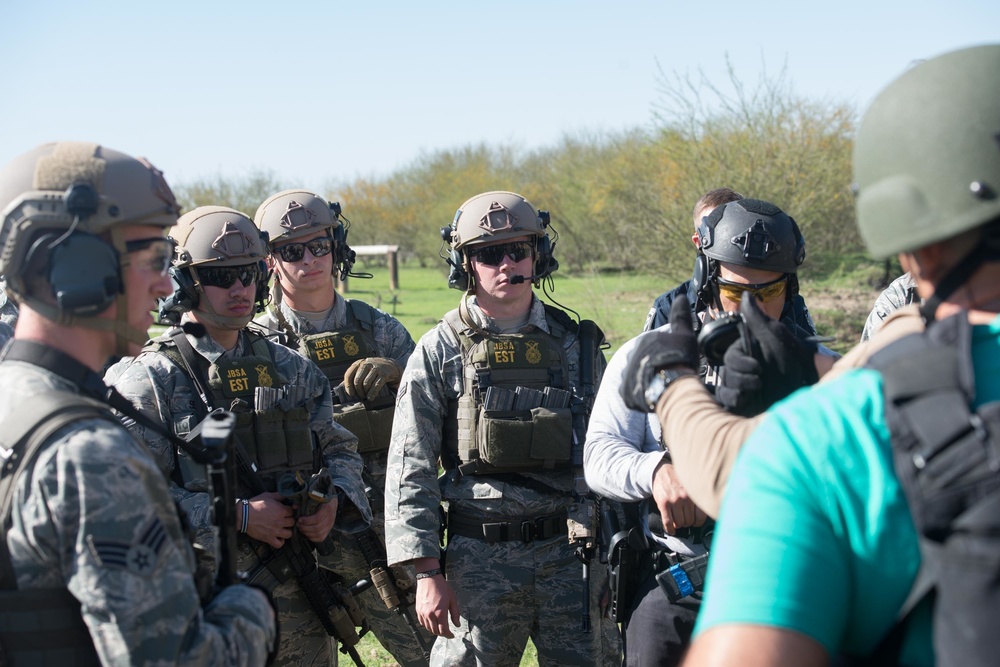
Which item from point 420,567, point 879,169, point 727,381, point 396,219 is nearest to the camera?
point 879,169

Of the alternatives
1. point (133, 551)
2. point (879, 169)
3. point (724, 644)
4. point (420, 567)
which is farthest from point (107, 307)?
point (420, 567)

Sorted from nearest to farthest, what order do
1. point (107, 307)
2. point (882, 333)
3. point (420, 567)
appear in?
point (882, 333)
point (107, 307)
point (420, 567)

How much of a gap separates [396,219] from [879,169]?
145 ft

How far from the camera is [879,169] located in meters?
1.52

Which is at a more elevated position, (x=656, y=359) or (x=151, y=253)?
(x=151, y=253)

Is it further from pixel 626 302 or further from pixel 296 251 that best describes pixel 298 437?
pixel 626 302

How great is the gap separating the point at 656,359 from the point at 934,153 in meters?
0.76

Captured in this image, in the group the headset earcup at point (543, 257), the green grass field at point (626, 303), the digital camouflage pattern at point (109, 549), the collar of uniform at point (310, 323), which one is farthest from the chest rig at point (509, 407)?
the green grass field at point (626, 303)

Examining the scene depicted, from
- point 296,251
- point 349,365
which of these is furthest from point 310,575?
point 296,251

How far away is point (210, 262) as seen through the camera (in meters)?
3.80

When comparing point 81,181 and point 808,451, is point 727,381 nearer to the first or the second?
point 808,451

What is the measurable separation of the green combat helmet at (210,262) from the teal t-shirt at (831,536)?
2.88 metres

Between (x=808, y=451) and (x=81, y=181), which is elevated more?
(x=81, y=181)

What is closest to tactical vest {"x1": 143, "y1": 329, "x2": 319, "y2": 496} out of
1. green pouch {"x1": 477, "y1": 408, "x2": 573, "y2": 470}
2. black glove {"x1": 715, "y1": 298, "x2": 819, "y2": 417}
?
green pouch {"x1": 477, "y1": 408, "x2": 573, "y2": 470}
